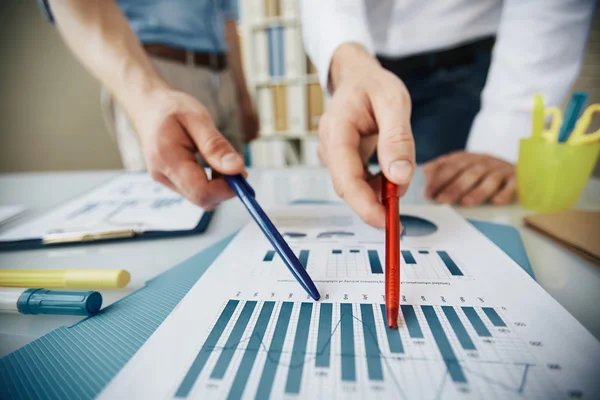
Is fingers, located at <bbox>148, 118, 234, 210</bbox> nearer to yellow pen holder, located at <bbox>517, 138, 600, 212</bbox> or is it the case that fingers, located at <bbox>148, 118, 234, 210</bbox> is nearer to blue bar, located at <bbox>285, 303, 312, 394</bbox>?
blue bar, located at <bbox>285, 303, 312, 394</bbox>

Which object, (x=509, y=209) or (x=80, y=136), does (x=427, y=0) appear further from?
(x=80, y=136)

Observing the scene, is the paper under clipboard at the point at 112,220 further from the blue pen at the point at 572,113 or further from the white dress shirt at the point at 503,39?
the blue pen at the point at 572,113

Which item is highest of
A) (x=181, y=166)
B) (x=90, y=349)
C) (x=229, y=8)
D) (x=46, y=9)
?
(x=229, y=8)

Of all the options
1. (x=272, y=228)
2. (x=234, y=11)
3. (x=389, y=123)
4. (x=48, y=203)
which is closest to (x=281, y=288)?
(x=272, y=228)

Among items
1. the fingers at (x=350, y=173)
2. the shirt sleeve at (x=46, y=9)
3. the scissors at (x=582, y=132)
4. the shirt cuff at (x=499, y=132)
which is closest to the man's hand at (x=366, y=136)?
the fingers at (x=350, y=173)

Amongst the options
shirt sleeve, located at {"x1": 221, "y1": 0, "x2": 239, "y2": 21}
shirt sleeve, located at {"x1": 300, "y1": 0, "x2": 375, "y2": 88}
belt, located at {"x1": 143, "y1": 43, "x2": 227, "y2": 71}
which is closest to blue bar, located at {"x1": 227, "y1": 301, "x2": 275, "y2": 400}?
shirt sleeve, located at {"x1": 300, "y1": 0, "x2": 375, "y2": 88}

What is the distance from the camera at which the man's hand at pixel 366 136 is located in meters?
0.30

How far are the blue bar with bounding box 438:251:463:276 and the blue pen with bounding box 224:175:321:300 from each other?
0.37 feet

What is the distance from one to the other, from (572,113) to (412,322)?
35cm

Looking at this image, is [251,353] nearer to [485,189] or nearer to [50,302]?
[50,302]

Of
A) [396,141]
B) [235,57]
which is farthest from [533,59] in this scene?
[235,57]

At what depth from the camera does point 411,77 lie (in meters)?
0.74

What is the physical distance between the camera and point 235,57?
3.53 ft

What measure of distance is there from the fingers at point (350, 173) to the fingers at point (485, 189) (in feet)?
0.63
